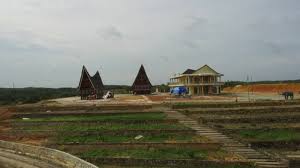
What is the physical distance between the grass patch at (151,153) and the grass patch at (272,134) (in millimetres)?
4177

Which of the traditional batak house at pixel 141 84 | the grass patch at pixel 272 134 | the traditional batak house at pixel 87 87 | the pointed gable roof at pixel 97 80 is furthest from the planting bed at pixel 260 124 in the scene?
the traditional batak house at pixel 141 84

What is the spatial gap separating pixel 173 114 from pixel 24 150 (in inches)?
481

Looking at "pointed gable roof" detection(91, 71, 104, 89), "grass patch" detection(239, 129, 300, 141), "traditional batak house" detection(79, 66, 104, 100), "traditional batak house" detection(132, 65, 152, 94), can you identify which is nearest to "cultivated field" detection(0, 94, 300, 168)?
"grass patch" detection(239, 129, 300, 141)

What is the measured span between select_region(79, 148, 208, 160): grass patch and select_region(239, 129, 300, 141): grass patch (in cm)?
418

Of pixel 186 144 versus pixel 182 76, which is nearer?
pixel 186 144

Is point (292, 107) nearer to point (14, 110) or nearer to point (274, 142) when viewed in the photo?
point (274, 142)

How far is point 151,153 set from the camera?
22109mm

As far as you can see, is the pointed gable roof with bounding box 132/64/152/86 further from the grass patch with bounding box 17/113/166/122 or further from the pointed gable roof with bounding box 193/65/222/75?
the grass patch with bounding box 17/113/166/122

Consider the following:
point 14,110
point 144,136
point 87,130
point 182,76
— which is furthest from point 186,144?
point 182,76

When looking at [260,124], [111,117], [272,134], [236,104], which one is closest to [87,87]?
[111,117]

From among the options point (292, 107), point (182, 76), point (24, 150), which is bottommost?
point (24, 150)

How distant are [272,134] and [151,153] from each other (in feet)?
27.6

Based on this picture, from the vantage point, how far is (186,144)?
2306 cm

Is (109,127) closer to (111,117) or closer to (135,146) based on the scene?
(111,117)
